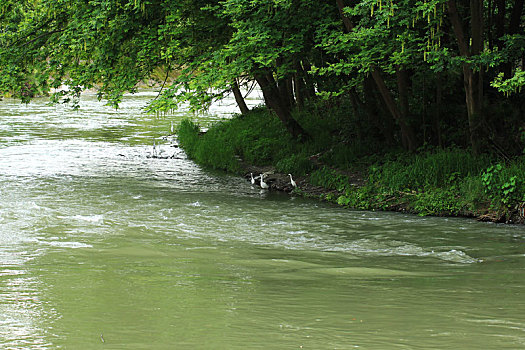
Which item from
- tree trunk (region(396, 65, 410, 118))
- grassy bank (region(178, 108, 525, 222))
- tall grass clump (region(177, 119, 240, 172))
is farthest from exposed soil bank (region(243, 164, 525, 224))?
tree trunk (region(396, 65, 410, 118))

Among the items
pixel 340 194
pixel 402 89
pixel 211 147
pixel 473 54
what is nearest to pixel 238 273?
pixel 340 194

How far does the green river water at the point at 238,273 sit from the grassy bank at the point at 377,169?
0.68m

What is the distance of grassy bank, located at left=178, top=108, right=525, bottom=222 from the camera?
12312 millimetres

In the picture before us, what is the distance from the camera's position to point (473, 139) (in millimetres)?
13656

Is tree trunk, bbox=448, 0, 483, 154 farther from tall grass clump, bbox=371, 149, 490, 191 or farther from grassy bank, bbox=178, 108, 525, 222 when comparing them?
grassy bank, bbox=178, 108, 525, 222

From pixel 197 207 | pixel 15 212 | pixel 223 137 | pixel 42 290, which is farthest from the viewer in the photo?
pixel 223 137

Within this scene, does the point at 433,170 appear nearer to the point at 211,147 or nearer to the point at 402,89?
the point at 402,89

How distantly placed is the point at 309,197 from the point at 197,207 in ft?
10.00

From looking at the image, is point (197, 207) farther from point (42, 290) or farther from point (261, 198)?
point (42, 290)

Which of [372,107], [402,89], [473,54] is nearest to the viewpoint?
[473,54]

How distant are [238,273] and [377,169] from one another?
8174 millimetres

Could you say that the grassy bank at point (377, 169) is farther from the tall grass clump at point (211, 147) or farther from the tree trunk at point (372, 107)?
the tree trunk at point (372, 107)

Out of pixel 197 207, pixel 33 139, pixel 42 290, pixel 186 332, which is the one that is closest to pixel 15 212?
pixel 197 207

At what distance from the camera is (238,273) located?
7.54 meters
